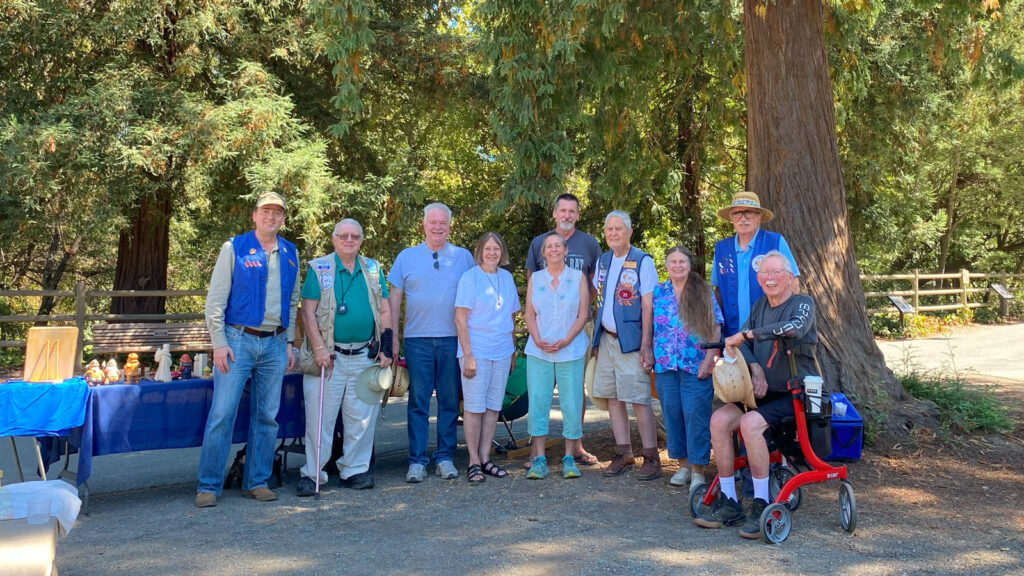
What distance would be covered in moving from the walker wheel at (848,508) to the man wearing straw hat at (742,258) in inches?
54.4

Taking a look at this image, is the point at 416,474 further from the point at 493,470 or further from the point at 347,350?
the point at 347,350

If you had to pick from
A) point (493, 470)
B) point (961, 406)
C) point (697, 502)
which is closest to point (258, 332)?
point (493, 470)

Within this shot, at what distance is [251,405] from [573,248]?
8.58ft

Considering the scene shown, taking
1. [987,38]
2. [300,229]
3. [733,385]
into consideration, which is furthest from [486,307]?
[300,229]

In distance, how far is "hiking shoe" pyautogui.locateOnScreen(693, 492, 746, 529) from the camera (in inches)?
195

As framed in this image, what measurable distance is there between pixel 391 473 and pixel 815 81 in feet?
15.0

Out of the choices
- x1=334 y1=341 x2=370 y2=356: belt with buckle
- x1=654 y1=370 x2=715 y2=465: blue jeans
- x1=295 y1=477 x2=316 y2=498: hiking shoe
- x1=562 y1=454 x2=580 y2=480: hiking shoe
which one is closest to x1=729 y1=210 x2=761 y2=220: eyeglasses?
x1=654 y1=370 x2=715 y2=465: blue jeans

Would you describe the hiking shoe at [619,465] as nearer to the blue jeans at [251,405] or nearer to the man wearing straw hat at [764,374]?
the man wearing straw hat at [764,374]

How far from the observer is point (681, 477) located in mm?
Result: 6043

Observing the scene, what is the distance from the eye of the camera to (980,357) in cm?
1416

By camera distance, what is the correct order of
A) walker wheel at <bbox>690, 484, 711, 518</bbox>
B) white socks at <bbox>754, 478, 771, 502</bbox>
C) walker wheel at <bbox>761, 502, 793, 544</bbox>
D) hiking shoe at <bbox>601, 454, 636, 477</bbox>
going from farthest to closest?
hiking shoe at <bbox>601, 454, 636, 477</bbox> < walker wheel at <bbox>690, 484, 711, 518</bbox> < white socks at <bbox>754, 478, 771, 502</bbox> < walker wheel at <bbox>761, 502, 793, 544</bbox>

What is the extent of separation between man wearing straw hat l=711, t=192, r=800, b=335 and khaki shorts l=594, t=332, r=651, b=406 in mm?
674

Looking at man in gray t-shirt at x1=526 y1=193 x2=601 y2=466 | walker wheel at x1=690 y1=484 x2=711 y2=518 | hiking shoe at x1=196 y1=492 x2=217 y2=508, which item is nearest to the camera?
walker wheel at x1=690 y1=484 x2=711 y2=518

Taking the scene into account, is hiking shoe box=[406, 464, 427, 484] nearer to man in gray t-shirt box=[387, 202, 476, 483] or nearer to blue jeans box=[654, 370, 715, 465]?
man in gray t-shirt box=[387, 202, 476, 483]
